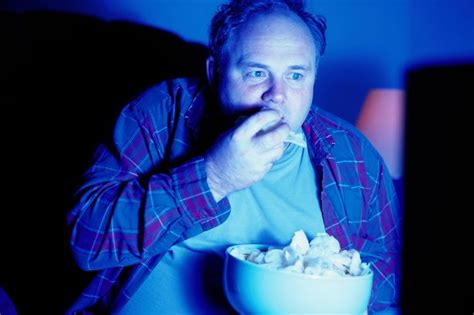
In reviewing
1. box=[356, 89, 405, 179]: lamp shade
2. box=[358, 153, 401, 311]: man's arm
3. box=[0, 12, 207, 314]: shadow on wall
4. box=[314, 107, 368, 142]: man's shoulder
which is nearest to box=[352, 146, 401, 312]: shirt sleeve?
box=[358, 153, 401, 311]: man's arm

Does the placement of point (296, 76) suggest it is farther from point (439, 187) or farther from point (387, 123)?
point (387, 123)

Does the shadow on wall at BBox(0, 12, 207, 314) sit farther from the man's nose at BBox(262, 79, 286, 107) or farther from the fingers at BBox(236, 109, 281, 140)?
the fingers at BBox(236, 109, 281, 140)

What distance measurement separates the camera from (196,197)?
960 millimetres

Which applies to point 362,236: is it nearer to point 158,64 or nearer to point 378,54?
point 378,54

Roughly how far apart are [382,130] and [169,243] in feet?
3.15

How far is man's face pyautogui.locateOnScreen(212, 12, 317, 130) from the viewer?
118 centimetres

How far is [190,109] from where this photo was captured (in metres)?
1.31

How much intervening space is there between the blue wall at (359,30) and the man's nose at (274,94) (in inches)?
23.5

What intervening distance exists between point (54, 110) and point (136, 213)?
81 cm

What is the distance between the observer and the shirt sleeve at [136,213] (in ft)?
3.19

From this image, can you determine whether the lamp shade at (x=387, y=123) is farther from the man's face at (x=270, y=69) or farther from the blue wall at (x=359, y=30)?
the man's face at (x=270, y=69)

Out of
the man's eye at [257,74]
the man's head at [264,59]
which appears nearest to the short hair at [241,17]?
the man's head at [264,59]

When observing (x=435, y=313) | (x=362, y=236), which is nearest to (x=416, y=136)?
(x=435, y=313)

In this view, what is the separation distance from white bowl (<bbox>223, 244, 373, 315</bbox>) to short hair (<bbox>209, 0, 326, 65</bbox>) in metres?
0.71
